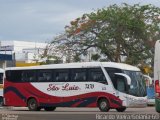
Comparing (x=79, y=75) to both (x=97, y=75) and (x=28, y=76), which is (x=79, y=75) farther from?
(x=28, y=76)

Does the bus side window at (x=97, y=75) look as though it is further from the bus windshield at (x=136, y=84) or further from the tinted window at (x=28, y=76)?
the tinted window at (x=28, y=76)

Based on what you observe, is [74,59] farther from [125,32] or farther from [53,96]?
[53,96]

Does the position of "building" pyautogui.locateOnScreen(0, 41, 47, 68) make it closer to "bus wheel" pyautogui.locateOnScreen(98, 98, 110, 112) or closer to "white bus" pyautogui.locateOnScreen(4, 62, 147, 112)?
"white bus" pyautogui.locateOnScreen(4, 62, 147, 112)

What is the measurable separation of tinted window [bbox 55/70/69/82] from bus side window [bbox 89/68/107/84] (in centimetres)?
186

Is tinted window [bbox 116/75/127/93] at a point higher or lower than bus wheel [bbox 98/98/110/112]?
higher

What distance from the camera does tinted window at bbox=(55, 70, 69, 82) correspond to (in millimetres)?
31448

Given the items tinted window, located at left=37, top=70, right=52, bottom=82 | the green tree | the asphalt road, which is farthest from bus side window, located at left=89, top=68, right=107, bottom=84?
the green tree

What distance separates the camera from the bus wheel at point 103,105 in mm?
29177

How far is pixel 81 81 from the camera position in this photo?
101 feet

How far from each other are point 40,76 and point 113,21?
18634mm

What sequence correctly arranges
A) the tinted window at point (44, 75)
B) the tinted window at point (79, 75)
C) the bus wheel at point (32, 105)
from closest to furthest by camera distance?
the tinted window at point (79, 75) < the tinted window at point (44, 75) < the bus wheel at point (32, 105)

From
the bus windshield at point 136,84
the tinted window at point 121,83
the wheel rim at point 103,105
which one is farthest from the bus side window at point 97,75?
the bus windshield at point 136,84

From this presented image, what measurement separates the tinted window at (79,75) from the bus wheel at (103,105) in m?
1.79

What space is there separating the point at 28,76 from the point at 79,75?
4.21 meters
